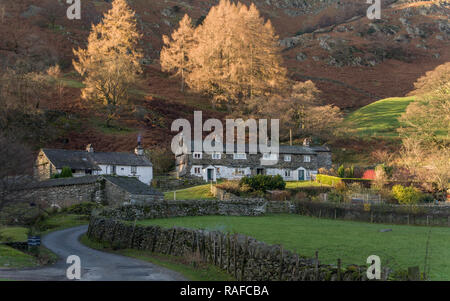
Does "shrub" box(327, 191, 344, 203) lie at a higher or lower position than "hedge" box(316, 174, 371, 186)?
lower

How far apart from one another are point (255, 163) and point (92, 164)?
21909 mm

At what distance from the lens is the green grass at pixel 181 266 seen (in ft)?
77.0

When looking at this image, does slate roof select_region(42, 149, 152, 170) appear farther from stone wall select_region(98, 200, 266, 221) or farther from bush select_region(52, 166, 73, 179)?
stone wall select_region(98, 200, 266, 221)

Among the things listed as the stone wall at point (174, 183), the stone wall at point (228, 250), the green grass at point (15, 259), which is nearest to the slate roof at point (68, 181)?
the stone wall at point (174, 183)

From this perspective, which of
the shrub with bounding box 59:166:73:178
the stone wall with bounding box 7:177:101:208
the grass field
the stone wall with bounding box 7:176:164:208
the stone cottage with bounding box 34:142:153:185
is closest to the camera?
the grass field

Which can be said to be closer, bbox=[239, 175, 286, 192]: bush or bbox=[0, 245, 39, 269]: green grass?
bbox=[0, 245, 39, 269]: green grass

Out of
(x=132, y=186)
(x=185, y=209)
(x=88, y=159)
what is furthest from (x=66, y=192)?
(x=185, y=209)

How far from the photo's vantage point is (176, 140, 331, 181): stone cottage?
69.1 meters

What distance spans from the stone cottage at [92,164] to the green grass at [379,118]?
37998 millimetres

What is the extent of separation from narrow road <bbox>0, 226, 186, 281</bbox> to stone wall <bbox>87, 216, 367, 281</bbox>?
1.85 m

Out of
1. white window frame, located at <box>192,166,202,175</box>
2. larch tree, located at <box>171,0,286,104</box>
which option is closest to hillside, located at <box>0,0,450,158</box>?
larch tree, located at <box>171,0,286,104</box>

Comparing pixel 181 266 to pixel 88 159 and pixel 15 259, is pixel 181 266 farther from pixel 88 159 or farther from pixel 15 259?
pixel 88 159
